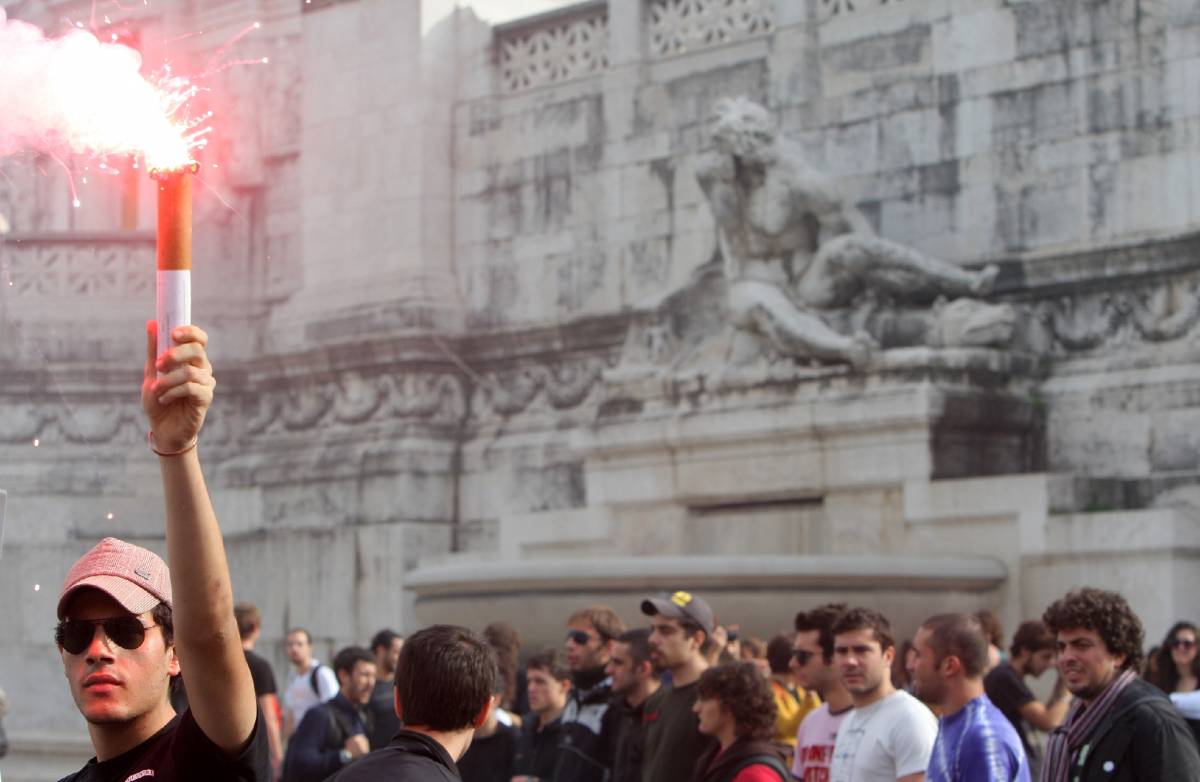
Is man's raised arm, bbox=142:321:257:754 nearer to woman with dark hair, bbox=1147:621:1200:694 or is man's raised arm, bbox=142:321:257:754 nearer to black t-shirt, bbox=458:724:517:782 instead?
black t-shirt, bbox=458:724:517:782

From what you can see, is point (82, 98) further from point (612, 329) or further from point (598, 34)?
point (598, 34)

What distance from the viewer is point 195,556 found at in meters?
3.23

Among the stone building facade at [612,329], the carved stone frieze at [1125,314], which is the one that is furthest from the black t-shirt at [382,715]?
the carved stone frieze at [1125,314]

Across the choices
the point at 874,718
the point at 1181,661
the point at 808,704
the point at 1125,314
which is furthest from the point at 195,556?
the point at 1125,314

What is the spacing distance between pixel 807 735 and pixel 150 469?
12785 millimetres

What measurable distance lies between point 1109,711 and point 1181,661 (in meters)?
3.74

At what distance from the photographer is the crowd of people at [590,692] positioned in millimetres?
3270

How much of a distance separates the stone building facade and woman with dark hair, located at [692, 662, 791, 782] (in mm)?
5463

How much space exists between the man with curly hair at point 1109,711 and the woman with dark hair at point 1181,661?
3.48 meters

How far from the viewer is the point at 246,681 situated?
3307mm

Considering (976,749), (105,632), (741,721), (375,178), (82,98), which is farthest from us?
(375,178)

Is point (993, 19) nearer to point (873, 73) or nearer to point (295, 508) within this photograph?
point (873, 73)

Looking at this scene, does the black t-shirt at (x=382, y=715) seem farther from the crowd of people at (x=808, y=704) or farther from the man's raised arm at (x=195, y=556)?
the man's raised arm at (x=195, y=556)

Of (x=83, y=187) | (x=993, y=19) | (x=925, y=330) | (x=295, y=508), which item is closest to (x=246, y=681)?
(x=925, y=330)
